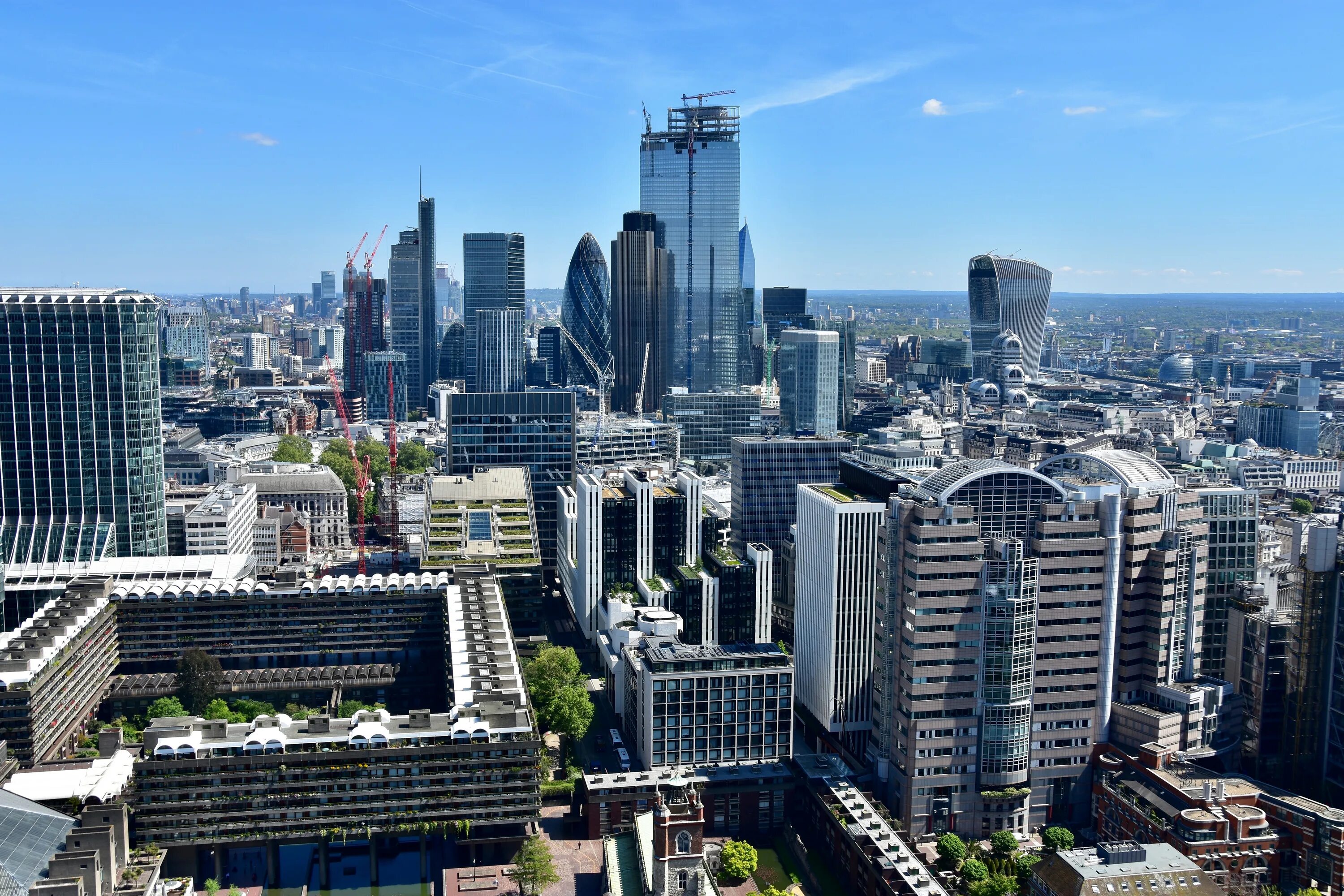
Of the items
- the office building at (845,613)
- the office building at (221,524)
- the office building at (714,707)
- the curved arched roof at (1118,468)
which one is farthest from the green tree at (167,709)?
the curved arched roof at (1118,468)

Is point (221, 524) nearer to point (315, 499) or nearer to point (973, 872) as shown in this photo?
point (315, 499)

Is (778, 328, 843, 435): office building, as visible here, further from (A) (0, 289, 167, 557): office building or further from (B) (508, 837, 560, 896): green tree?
(B) (508, 837, 560, 896): green tree

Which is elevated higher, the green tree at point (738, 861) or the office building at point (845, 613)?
the office building at point (845, 613)

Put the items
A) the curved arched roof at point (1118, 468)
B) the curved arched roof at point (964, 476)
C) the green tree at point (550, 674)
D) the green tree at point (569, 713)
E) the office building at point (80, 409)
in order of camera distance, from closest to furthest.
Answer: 1. the curved arched roof at point (964, 476)
2. the curved arched roof at point (1118, 468)
3. the green tree at point (569, 713)
4. the green tree at point (550, 674)
5. the office building at point (80, 409)

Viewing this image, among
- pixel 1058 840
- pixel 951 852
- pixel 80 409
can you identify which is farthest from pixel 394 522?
pixel 1058 840

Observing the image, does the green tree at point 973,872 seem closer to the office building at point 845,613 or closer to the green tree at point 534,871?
the office building at point 845,613

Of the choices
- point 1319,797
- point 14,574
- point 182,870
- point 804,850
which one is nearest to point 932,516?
point 804,850
